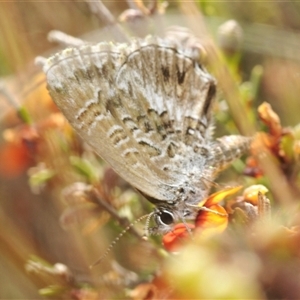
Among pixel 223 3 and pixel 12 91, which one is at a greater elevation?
pixel 12 91

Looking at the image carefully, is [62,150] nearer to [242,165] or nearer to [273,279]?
[242,165]

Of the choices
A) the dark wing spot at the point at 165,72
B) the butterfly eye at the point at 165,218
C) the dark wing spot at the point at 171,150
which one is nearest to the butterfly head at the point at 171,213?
the butterfly eye at the point at 165,218

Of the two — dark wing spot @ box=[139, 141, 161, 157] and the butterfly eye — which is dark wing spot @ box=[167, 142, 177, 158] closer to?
dark wing spot @ box=[139, 141, 161, 157]

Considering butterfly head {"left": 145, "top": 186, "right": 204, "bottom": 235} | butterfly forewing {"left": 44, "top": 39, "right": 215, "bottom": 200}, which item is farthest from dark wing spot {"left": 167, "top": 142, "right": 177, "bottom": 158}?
butterfly head {"left": 145, "top": 186, "right": 204, "bottom": 235}

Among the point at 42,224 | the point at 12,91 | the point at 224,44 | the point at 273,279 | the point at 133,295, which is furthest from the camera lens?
the point at 42,224

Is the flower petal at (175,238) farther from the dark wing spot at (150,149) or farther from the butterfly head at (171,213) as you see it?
the dark wing spot at (150,149)

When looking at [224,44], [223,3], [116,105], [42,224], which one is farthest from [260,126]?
[42,224]

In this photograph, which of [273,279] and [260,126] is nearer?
[273,279]
